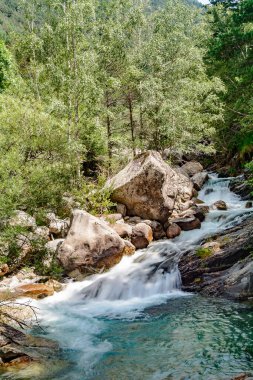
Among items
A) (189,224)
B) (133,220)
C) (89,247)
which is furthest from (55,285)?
(189,224)

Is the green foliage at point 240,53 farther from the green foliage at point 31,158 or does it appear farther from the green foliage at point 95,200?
the green foliage at point 31,158

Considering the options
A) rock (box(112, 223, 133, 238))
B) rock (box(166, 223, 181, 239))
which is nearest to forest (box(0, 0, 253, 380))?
rock (box(166, 223, 181, 239))

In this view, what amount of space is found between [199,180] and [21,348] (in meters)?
20.7

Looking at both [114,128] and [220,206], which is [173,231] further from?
[114,128]

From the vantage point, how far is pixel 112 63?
28.8 m

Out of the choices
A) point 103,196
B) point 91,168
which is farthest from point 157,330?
point 91,168

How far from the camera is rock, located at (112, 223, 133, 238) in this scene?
19.7m

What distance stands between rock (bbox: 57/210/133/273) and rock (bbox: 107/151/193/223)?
4.05 metres

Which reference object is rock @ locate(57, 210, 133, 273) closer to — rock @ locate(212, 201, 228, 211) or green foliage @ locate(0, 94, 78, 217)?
green foliage @ locate(0, 94, 78, 217)

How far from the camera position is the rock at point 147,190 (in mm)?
21594

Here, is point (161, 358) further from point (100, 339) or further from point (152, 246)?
point (152, 246)

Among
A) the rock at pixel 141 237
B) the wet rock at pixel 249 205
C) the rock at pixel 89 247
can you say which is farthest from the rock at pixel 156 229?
the wet rock at pixel 249 205

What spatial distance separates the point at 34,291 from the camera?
15.3 metres

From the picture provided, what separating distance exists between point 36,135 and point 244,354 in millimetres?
13175
